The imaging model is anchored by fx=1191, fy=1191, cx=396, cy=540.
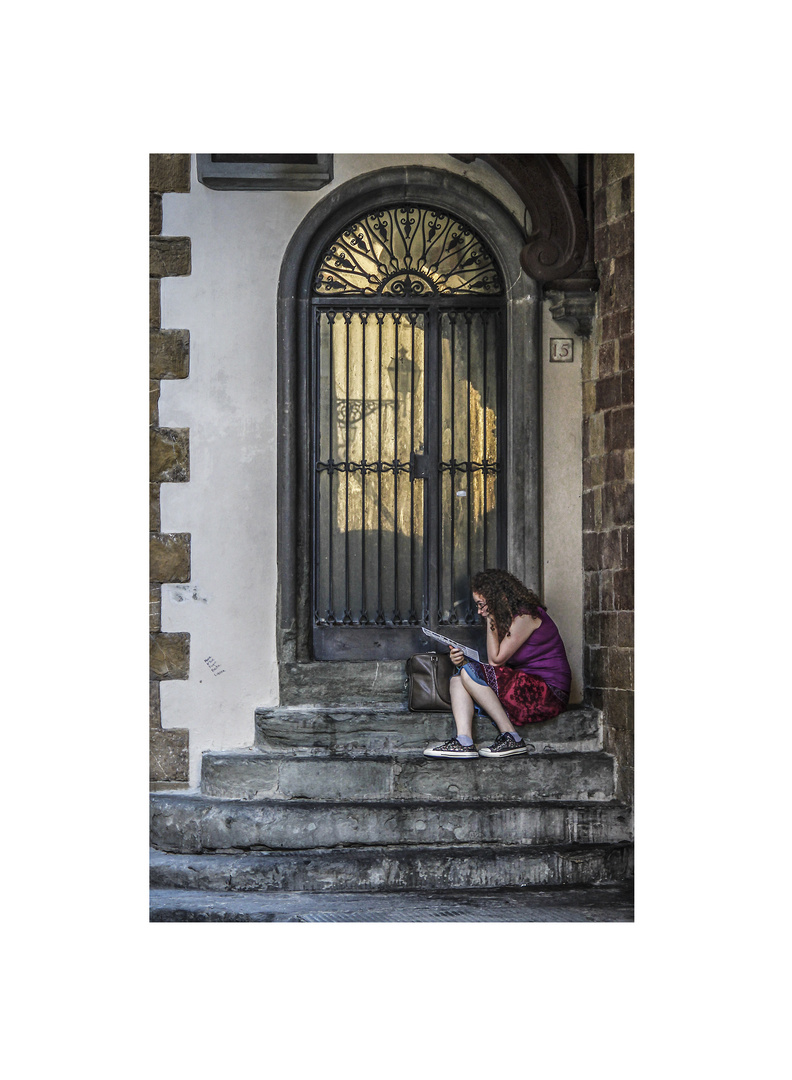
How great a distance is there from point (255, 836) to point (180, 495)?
1789 mm

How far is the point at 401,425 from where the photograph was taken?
637cm

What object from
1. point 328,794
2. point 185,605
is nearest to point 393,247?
point 185,605

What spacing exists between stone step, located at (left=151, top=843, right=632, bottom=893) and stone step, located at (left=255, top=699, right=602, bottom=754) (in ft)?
2.20

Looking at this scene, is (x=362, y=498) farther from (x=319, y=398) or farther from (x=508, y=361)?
(x=508, y=361)

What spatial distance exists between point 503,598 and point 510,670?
35cm

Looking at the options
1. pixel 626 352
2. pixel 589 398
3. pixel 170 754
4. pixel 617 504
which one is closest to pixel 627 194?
pixel 626 352

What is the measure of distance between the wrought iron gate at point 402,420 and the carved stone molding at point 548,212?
377mm

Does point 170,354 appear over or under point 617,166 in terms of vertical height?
under

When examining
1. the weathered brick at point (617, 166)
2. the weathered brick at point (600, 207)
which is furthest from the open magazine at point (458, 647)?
the weathered brick at point (617, 166)

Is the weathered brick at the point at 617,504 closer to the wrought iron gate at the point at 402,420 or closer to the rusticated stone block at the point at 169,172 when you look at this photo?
the wrought iron gate at the point at 402,420

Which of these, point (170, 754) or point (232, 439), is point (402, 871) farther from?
point (232, 439)

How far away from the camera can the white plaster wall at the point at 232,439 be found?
6.11m

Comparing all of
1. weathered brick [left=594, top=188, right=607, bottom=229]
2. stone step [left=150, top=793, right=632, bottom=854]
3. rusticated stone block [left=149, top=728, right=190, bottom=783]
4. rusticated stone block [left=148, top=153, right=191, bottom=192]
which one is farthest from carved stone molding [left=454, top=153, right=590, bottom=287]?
rusticated stone block [left=149, top=728, right=190, bottom=783]

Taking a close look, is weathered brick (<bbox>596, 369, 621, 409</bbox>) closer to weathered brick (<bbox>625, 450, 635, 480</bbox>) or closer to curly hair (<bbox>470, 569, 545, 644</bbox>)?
weathered brick (<bbox>625, 450, 635, 480</bbox>)
